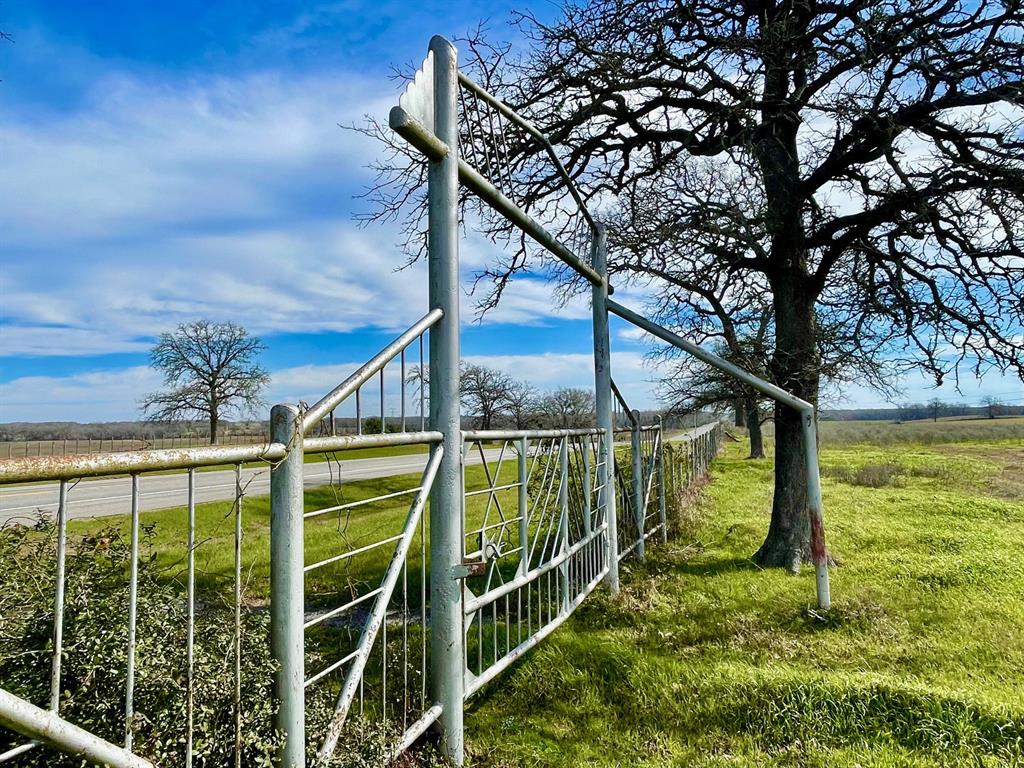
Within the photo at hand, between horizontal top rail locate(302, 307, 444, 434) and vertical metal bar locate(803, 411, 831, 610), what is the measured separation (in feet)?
14.0

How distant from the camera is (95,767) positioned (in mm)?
1472

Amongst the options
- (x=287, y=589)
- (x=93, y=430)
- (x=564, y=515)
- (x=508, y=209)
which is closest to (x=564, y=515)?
(x=564, y=515)

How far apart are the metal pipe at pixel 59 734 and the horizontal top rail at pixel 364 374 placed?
96cm

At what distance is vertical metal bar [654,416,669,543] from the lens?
8388mm

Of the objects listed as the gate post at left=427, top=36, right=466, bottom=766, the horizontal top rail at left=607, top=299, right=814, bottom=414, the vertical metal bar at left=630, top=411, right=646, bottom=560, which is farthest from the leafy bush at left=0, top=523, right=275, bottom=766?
the vertical metal bar at left=630, top=411, right=646, bottom=560

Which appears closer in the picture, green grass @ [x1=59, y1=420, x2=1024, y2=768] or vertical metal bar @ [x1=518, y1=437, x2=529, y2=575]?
green grass @ [x1=59, y1=420, x2=1024, y2=768]

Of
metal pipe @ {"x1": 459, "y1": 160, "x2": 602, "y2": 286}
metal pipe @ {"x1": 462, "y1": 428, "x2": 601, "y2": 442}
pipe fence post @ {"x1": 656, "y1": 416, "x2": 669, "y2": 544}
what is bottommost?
pipe fence post @ {"x1": 656, "y1": 416, "x2": 669, "y2": 544}

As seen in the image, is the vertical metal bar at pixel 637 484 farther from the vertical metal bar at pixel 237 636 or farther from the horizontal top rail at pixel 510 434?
the vertical metal bar at pixel 237 636

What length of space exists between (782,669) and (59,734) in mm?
4059

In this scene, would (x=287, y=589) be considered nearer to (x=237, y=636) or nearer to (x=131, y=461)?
(x=237, y=636)

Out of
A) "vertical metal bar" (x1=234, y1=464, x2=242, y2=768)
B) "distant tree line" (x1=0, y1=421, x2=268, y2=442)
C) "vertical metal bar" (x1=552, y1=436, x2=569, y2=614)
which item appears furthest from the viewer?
"distant tree line" (x1=0, y1=421, x2=268, y2=442)

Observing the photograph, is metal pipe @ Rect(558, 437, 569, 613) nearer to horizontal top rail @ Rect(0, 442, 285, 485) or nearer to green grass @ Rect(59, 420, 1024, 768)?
green grass @ Rect(59, 420, 1024, 768)

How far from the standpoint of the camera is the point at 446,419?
9.70 ft

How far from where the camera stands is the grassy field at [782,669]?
3.17 meters
